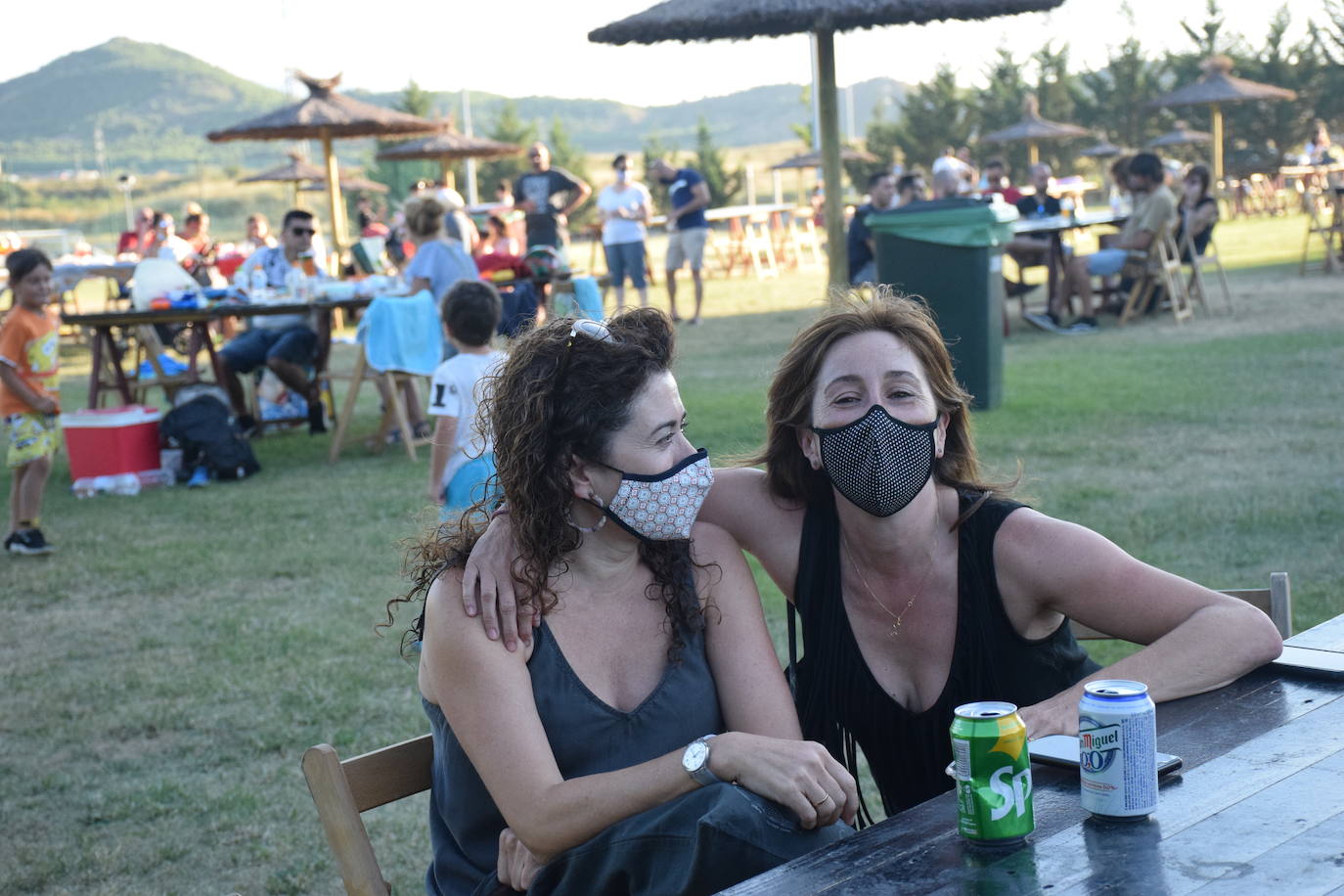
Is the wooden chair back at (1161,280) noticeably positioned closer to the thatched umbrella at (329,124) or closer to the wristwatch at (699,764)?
the thatched umbrella at (329,124)

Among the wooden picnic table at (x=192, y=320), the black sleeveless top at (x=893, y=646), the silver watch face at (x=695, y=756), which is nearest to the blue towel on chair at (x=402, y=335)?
the wooden picnic table at (x=192, y=320)

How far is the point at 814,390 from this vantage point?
2.78 m

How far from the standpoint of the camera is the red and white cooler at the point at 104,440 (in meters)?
8.88

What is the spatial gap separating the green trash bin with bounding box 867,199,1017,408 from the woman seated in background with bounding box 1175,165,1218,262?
5410mm

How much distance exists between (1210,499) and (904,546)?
4.50 m

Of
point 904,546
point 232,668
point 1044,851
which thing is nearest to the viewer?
point 1044,851

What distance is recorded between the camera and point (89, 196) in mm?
68625

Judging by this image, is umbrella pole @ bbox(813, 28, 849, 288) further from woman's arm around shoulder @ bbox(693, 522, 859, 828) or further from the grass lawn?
woman's arm around shoulder @ bbox(693, 522, 859, 828)

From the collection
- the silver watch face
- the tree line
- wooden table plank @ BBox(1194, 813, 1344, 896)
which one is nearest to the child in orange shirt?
Answer: the silver watch face

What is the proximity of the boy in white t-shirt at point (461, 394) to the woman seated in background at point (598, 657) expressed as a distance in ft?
6.74

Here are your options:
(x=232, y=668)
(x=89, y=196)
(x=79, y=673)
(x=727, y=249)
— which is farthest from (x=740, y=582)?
(x=89, y=196)

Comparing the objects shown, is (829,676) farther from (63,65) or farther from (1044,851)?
A: (63,65)

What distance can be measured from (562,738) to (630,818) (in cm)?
22

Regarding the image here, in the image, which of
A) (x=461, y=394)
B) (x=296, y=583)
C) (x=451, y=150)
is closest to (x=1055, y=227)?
(x=461, y=394)
